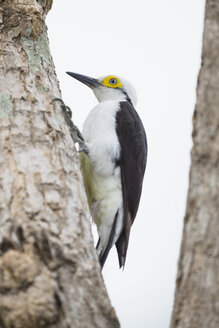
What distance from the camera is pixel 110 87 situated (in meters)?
6.08

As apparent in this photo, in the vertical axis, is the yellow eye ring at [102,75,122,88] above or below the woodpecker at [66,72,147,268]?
above

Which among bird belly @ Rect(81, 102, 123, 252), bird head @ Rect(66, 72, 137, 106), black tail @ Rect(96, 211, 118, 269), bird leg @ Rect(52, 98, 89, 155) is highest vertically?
bird head @ Rect(66, 72, 137, 106)

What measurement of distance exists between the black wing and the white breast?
7 centimetres

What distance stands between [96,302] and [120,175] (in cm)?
239

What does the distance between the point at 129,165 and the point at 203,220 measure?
257cm

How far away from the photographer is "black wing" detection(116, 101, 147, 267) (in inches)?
190

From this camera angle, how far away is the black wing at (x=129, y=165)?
4816mm

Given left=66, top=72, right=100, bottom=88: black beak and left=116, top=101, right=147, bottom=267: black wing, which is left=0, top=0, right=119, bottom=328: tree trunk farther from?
left=66, top=72, right=100, bottom=88: black beak

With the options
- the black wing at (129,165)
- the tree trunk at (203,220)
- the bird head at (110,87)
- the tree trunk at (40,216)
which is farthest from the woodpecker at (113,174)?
the tree trunk at (203,220)

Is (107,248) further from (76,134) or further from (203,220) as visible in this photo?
(203,220)

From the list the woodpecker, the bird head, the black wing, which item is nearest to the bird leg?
the woodpecker

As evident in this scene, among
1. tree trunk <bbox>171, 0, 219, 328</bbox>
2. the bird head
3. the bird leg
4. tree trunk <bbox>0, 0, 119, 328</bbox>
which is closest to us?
tree trunk <bbox>171, 0, 219, 328</bbox>

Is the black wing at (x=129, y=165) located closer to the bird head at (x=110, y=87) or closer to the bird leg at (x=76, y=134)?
the bird leg at (x=76, y=134)

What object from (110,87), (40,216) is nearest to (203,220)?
(40,216)
